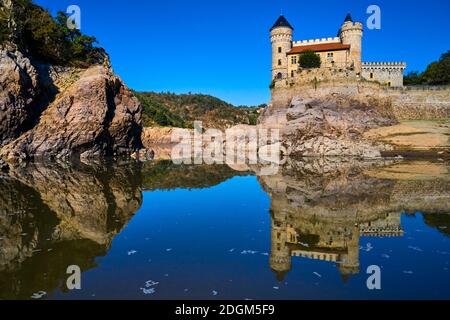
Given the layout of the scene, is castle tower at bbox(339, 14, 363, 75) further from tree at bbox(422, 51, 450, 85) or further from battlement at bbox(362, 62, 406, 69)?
tree at bbox(422, 51, 450, 85)

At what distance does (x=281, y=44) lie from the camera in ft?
181

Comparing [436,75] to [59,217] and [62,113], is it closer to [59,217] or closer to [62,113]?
[62,113]

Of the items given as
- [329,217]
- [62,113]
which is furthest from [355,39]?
[329,217]

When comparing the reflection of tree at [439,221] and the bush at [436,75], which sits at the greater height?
the bush at [436,75]

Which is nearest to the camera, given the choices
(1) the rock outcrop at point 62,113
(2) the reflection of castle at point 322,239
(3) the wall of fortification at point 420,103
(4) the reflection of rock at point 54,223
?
(4) the reflection of rock at point 54,223

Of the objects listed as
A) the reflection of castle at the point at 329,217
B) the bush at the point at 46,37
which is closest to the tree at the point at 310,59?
the bush at the point at 46,37

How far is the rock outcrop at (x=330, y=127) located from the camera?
43.0 m

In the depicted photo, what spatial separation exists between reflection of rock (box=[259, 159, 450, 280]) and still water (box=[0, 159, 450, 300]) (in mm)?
53

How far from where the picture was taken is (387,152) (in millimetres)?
41406

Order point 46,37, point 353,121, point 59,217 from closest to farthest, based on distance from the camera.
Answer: point 59,217 → point 46,37 → point 353,121

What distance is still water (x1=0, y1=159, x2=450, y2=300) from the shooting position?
26.6 ft

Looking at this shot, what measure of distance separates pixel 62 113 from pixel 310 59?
105 ft

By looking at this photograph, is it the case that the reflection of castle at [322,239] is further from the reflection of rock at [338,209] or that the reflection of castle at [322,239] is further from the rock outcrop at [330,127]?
the rock outcrop at [330,127]

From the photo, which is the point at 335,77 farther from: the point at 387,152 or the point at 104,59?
the point at 104,59
